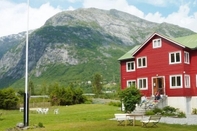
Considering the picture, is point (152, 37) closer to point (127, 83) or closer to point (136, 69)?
point (136, 69)

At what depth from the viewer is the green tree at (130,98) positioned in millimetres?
35312

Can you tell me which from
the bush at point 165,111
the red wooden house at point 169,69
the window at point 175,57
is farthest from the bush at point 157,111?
the window at point 175,57

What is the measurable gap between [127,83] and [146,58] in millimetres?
5302

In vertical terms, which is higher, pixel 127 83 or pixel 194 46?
pixel 194 46

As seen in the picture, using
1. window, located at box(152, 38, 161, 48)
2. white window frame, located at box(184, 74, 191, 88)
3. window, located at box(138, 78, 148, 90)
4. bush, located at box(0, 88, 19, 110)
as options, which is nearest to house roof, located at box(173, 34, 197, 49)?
window, located at box(152, 38, 161, 48)

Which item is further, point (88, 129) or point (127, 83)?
point (127, 83)

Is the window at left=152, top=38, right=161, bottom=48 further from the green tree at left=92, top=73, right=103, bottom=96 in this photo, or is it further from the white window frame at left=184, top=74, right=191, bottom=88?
the green tree at left=92, top=73, right=103, bottom=96

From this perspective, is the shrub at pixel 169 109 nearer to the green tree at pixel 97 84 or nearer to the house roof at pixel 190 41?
the house roof at pixel 190 41

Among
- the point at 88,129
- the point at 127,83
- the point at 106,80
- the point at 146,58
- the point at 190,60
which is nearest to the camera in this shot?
the point at 88,129

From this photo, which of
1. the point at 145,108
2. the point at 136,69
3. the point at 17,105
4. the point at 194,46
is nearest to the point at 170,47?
the point at 194,46

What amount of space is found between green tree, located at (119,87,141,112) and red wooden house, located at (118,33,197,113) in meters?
3.62

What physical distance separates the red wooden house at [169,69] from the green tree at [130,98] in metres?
3.62

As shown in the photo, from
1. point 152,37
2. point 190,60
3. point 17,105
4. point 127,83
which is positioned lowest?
point 17,105

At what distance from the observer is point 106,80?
16788 centimetres
